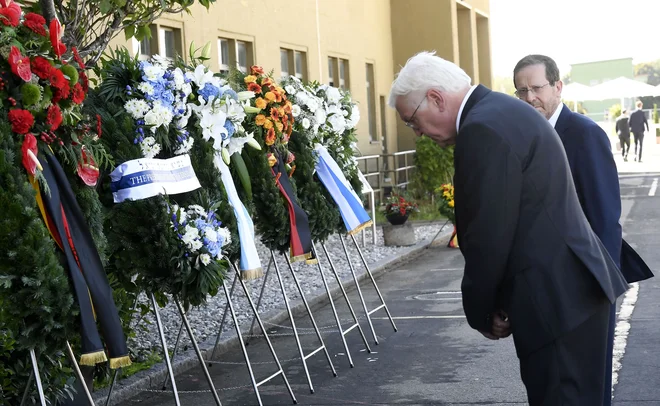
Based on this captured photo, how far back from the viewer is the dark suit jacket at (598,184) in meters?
5.00

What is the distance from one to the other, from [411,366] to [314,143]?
2065mm

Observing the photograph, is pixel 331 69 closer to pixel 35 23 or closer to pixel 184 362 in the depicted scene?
pixel 184 362

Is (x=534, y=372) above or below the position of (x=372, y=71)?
below

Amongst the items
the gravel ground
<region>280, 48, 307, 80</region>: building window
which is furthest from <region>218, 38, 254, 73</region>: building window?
the gravel ground

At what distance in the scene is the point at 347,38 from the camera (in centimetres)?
2206

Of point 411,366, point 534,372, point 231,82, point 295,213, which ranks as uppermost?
point 231,82

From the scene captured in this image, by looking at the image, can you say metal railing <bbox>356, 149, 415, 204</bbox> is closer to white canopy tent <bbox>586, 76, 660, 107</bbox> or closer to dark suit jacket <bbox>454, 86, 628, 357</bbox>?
dark suit jacket <bbox>454, 86, 628, 357</bbox>

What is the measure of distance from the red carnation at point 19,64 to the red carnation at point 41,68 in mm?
52

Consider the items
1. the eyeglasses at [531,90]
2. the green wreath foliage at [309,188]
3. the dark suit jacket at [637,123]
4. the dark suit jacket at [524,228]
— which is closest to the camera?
the dark suit jacket at [524,228]

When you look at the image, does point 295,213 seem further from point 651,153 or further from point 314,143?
point 651,153

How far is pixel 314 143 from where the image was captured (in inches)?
327

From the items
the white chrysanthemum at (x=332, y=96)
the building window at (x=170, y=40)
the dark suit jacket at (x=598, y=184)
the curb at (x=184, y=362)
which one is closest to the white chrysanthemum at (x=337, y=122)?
the white chrysanthemum at (x=332, y=96)

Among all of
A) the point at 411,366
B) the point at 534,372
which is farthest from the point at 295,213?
the point at 534,372

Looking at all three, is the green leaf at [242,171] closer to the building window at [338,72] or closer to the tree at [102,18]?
the tree at [102,18]
